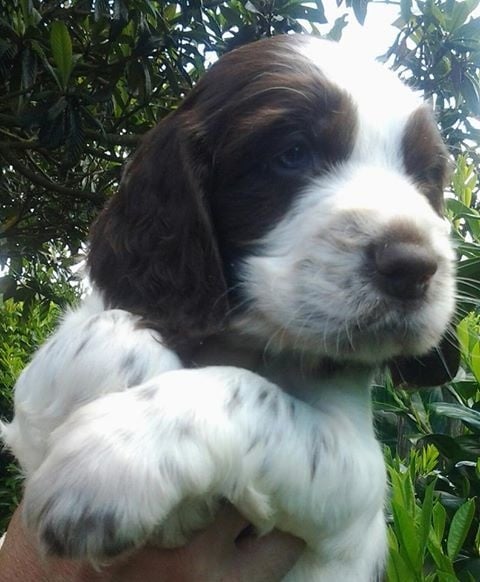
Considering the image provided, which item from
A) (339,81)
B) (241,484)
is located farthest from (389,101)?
(241,484)

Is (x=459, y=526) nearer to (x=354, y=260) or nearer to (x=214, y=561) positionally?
(x=214, y=561)

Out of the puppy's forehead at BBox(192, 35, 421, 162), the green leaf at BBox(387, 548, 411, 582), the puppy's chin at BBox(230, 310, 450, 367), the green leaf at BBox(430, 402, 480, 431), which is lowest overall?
the green leaf at BBox(387, 548, 411, 582)

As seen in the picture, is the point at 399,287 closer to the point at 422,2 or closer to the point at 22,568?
the point at 22,568

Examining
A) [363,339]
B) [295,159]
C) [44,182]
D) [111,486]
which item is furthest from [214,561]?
[44,182]

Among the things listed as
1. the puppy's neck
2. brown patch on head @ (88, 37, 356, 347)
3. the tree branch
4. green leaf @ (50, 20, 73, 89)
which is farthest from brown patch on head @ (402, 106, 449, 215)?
the tree branch

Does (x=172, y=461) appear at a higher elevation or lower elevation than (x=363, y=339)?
lower

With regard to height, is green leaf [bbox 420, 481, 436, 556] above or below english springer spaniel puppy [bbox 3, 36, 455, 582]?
below

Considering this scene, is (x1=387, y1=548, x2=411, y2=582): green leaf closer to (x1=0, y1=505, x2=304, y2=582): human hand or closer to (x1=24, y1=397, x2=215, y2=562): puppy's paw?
(x1=0, y1=505, x2=304, y2=582): human hand
